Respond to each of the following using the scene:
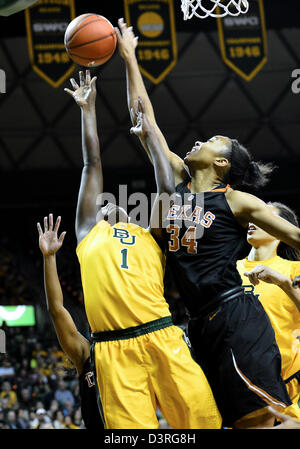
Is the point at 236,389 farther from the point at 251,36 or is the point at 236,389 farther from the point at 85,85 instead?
the point at 251,36

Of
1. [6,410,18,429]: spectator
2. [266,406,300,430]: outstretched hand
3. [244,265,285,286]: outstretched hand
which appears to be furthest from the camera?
[6,410,18,429]: spectator

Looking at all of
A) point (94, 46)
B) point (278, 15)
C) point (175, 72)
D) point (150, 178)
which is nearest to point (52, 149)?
point (150, 178)

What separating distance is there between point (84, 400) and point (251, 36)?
857cm

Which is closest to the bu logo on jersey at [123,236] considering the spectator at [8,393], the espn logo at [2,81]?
the spectator at [8,393]

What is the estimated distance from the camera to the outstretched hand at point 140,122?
3.51m

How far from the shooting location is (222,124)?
13094mm

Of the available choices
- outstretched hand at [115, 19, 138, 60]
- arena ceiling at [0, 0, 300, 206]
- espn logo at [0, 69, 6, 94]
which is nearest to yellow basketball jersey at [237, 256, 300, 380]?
outstretched hand at [115, 19, 138, 60]

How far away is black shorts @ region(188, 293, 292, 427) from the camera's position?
3098 mm

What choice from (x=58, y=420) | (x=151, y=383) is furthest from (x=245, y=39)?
(x=151, y=383)

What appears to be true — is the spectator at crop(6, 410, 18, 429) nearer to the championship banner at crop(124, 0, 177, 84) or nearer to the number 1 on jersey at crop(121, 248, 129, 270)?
the championship banner at crop(124, 0, 177, 84)

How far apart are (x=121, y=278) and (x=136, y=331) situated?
0.29 metres

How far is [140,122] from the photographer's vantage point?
3.55 meters

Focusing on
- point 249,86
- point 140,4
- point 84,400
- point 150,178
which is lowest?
point 84,400

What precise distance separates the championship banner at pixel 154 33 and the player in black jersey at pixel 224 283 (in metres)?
7.04
